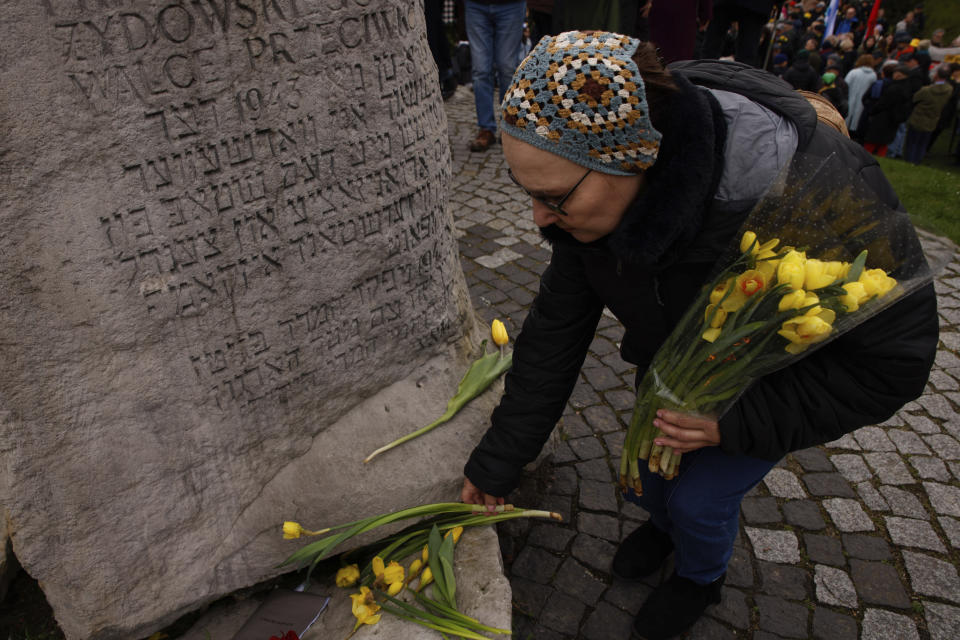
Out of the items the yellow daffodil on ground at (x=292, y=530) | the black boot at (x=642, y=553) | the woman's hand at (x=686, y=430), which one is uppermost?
the woman's hand at (x=686, y=430)

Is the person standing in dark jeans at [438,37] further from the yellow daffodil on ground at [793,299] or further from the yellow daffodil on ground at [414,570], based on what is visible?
the yellow daffodil on ground at [793,299]

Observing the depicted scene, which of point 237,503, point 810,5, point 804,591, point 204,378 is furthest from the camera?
point 810,5

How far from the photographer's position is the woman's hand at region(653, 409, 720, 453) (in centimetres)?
188

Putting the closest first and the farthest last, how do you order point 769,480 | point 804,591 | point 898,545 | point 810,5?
point 804,591, point 898,545, point 769,480, point 810,5

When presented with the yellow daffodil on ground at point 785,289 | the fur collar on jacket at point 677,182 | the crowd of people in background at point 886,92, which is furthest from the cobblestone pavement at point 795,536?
the crowd of people in background at point 886,92

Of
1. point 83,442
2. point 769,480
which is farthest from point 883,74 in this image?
point 83,442

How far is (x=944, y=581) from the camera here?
102 inches

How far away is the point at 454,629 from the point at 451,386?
985 mm

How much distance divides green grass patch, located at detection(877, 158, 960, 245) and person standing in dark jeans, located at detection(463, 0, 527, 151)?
356cm

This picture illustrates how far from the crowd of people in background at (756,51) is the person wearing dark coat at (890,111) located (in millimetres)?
13

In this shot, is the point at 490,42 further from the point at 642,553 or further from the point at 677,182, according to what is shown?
the point at 677,182

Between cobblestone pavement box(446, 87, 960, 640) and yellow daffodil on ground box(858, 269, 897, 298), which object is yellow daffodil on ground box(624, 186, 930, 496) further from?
cobblestone pavement box(446, 87, 960, 640)

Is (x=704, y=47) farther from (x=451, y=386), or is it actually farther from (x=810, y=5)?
(x=810, y=5)

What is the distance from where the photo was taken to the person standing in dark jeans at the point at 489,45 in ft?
20.1
